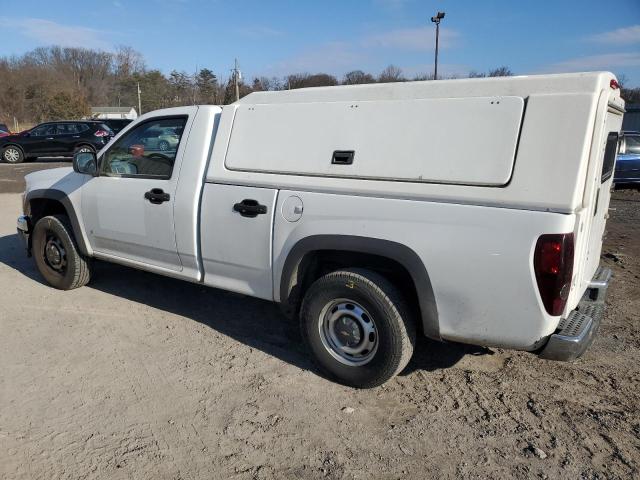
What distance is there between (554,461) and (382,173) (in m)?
1.82

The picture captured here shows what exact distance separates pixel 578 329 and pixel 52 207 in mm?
5046

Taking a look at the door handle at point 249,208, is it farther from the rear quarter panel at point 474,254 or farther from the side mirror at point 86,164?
the side mirror at point 86,164

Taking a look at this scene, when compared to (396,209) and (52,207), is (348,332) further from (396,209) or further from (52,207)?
(52,207)

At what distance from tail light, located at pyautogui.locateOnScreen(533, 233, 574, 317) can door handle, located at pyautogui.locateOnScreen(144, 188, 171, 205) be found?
109 inches

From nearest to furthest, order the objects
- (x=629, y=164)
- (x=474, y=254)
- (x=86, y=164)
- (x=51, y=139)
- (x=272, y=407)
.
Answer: (x=474, y=254) < (x=272, y=407) < (x=86, y=164) < (x=629, y=164) < (x=51, y=139)

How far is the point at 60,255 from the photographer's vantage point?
211 inches

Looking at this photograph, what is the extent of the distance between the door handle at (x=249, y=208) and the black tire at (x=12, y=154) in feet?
67.8

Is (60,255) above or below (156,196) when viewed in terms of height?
below

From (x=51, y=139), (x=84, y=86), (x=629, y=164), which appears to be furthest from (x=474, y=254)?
(x=84, y=86)

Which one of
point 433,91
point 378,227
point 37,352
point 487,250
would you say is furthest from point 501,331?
point 37,352

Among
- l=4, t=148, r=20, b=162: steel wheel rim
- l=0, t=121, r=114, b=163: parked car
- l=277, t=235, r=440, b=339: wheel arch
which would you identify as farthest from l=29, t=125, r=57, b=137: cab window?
l=277, t=235, r=440, b=339: wheel arch

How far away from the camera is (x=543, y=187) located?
268 centimetres

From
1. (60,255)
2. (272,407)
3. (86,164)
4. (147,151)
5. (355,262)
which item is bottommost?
(272,407)

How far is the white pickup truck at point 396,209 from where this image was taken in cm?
273
